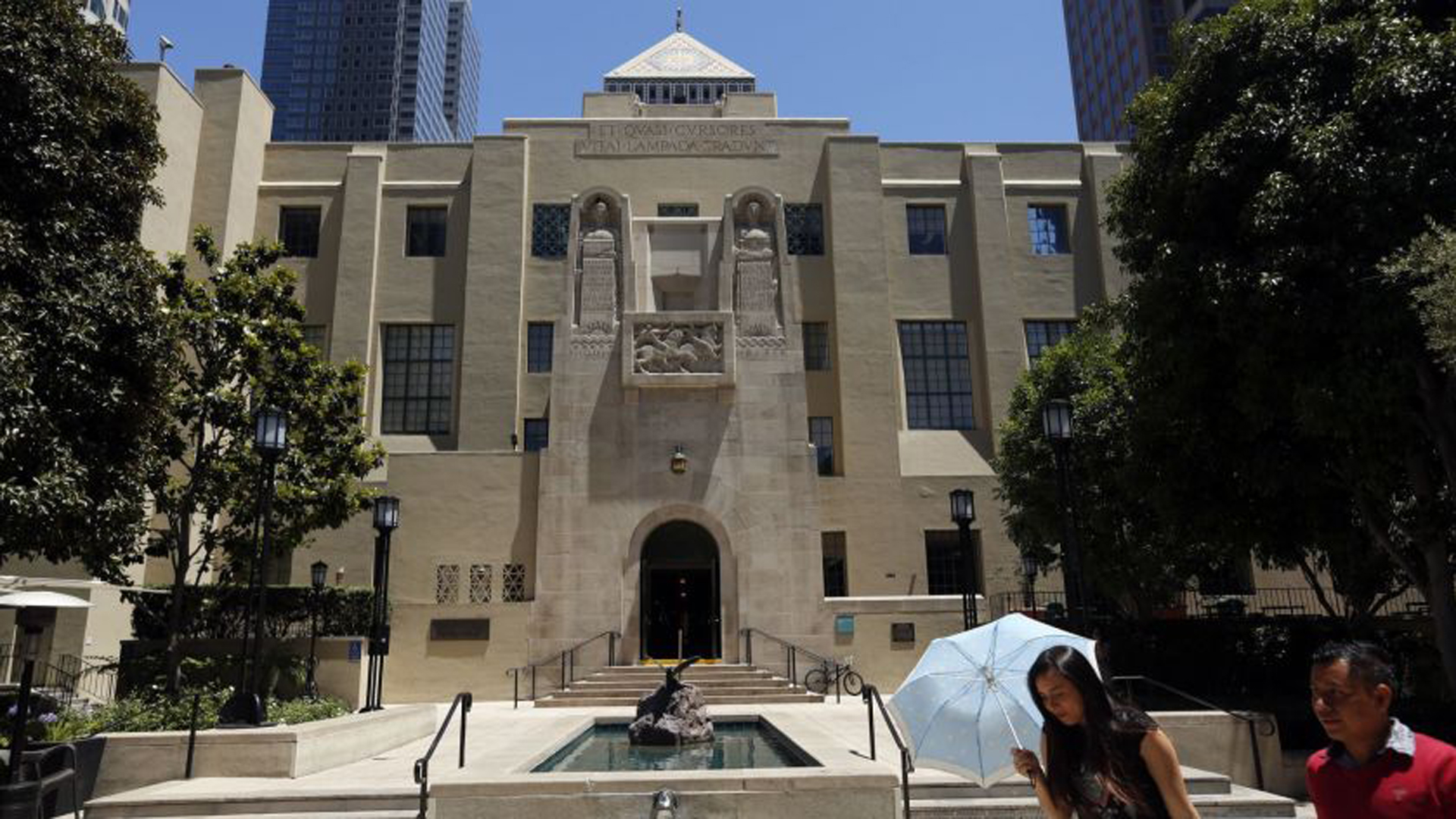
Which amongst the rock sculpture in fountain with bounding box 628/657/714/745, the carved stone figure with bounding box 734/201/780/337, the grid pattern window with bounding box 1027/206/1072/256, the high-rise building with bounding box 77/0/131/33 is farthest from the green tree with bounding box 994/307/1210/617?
the high-rise building with bounding box 77/0/131/33

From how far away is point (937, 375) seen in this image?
3509cm

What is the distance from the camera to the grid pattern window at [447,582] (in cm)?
2697

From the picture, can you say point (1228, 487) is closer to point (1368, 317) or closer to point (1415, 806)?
point (1368, 317)

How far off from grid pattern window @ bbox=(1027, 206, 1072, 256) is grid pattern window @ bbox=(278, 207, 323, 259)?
26973 mm

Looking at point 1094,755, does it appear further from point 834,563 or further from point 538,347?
point 538,347

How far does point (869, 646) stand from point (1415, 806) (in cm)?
2100

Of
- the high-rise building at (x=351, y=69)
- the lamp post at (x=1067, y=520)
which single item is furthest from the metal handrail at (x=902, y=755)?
the high-rise building at (x=351, y=69)

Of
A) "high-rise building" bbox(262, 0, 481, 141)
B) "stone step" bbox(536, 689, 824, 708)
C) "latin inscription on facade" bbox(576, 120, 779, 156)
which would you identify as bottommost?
"stone step" bbox(536, 689, 824, 708)

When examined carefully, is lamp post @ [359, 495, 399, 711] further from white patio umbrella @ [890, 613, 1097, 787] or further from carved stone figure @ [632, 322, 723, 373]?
white patio umbrella @ [890, 613, 1097, 787]

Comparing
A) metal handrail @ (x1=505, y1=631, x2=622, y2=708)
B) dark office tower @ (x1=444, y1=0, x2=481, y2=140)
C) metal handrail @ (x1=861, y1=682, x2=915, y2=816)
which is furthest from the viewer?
dark office tower @ (x1=444, y1=0, x2=481, y2=140)

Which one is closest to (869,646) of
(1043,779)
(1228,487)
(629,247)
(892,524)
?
(892,524)

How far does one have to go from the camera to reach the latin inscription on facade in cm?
3622

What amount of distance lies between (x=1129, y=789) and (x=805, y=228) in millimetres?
32863

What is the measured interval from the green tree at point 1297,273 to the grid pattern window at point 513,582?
17.6m
